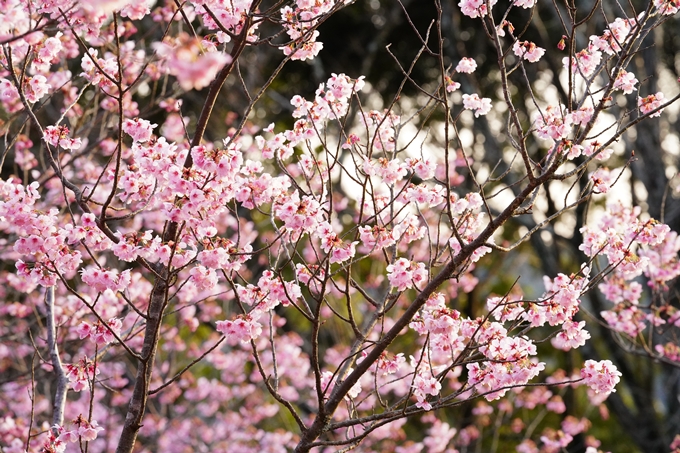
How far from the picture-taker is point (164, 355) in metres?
9.26

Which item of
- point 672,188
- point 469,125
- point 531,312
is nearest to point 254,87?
point 469,125

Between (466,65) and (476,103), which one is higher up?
(466,65)

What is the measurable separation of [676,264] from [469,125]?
5.05 m

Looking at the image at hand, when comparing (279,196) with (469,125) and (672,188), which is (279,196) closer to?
(672,188)

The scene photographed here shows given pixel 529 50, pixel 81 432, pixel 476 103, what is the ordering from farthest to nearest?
pixel 476 103
pixel 529 50
pixel 81 432

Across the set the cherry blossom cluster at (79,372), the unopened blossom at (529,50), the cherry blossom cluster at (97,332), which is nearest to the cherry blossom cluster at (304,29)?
the unopened blossom at (529,50)

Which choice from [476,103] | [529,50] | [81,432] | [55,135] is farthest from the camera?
[476,103]

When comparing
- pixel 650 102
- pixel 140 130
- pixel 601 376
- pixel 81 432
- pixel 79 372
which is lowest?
pixel 601 376

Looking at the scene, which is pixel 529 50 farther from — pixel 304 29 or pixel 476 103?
pixel 304 29

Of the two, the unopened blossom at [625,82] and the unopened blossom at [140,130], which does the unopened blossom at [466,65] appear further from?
the unopened blossom at [140,130]

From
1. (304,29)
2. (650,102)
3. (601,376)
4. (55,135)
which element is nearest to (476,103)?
(650,102)

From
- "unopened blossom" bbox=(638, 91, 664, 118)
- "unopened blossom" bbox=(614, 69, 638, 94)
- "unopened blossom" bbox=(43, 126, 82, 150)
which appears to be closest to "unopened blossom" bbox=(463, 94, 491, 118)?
"unopened blossom" bbox=(614, 69, 638, 94)

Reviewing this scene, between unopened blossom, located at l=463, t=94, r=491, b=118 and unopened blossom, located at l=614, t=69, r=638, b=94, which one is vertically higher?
unopened blossom, located at l=463, t=94, r=491, b=118

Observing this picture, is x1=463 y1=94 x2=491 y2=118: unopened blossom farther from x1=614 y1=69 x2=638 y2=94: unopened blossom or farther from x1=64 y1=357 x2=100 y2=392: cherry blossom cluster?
x1=64 y1=357 x2=100 y2=392: cherry blossom cluster
